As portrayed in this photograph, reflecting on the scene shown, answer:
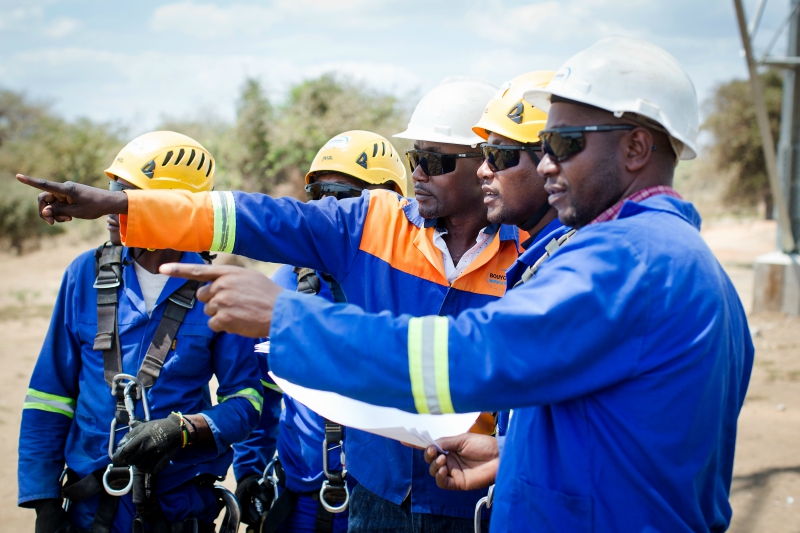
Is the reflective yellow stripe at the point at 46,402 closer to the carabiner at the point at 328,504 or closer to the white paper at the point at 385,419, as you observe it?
the carabiner at the point at 328,504

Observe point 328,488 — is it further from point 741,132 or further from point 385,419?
point 741,132

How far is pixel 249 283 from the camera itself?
5.90ft

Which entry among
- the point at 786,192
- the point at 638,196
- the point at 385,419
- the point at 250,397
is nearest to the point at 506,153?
the point at 638,196

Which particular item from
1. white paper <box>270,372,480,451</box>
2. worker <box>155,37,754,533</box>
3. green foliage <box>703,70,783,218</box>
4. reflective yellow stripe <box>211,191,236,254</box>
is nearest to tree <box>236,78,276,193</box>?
green foliage <box>703,70,783,218</box>

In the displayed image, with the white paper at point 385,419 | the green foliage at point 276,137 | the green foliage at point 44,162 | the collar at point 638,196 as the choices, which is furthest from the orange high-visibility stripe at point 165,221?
the green foliage at point 44,162

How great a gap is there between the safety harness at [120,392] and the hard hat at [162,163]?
432mm

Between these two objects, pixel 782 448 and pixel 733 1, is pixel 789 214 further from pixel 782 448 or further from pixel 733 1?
pixel 782 448

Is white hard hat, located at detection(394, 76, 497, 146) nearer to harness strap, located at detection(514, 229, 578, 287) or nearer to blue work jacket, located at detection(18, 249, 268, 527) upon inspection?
harness strap, located at detection(514, 229, 578, 287)

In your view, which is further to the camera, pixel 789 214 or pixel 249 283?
pixel 789 214

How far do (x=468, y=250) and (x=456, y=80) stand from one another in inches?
40.4

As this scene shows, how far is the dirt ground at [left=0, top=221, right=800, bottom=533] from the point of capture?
555 cm

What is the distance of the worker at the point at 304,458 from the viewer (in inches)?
137

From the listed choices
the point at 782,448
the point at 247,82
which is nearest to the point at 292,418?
the point at 782,448

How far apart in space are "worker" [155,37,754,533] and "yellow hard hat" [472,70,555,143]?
→ 1034 mm
